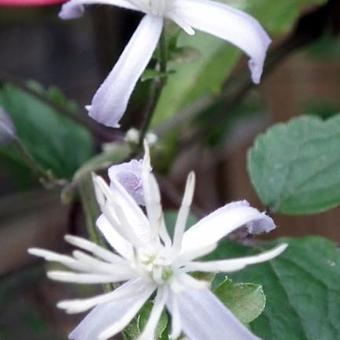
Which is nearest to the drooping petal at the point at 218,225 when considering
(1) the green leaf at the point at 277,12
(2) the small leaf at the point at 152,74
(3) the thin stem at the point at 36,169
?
(2) the small leaf at the point at 152,74

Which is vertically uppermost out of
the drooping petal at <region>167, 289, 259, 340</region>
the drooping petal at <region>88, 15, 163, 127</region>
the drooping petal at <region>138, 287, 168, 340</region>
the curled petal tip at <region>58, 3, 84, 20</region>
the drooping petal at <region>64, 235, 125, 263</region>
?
the curled petal tip at <region>58, 3, 84, 20</region>

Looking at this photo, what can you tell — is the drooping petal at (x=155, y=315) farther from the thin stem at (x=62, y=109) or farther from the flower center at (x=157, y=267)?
the thin stem at (x=62, y=109)

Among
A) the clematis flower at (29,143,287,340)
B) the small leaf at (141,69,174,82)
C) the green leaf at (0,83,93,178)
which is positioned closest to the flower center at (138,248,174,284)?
the clematis flower at (29,143,287,340)

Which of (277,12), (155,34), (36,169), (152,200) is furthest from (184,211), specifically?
(277,12)

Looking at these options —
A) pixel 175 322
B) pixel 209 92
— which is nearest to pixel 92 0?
pixel 175 322

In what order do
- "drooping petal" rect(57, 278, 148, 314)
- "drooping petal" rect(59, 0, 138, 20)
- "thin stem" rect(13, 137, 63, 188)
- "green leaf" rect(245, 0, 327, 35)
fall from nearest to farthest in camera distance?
"drooping petal" rect(57, 278, 148, 314) < "drooping petal" rect(59, 0, 138, 20) < "thin stem" rect(13, 137, 63, 188) < "green leaf" rect(245, 0, 327, 35)

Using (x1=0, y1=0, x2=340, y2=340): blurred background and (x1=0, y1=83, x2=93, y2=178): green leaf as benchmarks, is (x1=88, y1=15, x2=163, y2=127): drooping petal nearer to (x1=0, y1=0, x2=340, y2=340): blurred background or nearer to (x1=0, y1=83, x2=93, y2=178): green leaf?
(x1=0, y1=0, x2=340, y2=340): blurred background
